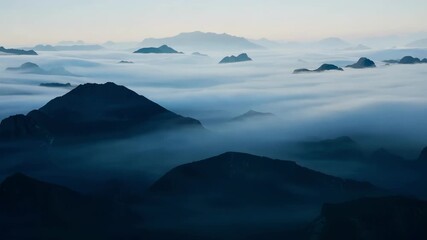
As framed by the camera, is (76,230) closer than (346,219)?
No

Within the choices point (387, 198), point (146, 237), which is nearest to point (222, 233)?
point (146, 237)

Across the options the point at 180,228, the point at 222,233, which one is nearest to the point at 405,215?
the point at 222,233

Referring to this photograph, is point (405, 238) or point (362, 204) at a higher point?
point (362, 204)

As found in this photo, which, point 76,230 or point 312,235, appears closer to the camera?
point 312,235

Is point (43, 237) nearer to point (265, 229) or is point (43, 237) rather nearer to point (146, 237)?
point (146, 237)

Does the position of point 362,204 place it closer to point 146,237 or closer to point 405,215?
point 405,215
